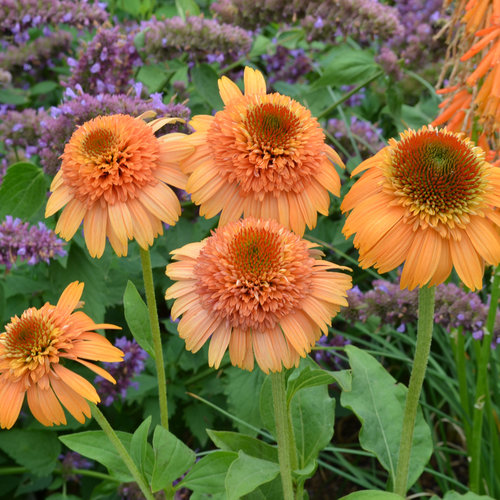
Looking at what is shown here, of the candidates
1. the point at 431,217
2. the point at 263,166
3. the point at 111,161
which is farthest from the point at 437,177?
the point at 111,161

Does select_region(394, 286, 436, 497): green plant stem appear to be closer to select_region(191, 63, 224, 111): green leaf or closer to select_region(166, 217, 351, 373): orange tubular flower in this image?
select_region(166, 217, 351, 373): orange tubular flower

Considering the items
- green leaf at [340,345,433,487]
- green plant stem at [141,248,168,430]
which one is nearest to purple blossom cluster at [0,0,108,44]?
green plant stem at [141,248,168,430]

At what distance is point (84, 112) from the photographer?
4.88ft

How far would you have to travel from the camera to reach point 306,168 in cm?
96

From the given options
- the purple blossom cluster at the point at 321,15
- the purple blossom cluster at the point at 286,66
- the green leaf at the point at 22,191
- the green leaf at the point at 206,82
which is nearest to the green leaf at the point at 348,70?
the purple blossom cluster at the point at 321,15

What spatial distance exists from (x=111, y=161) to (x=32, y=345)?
0.28 metres

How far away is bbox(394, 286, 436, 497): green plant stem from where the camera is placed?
95cm

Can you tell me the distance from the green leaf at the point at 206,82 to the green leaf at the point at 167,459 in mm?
1088

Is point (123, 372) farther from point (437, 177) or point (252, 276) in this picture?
point (437, 177)

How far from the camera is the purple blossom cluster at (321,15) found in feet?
6.70

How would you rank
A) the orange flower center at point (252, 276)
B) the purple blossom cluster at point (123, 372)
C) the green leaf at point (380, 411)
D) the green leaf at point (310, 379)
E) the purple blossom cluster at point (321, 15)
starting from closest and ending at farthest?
the orange flower center at point (252, 276) < the green leaf at point (310, 379) < the green leaf at point (380, 411) < the purple blossom cluster at point (123, 372) < the purple blossom cluster at point (321, 15)

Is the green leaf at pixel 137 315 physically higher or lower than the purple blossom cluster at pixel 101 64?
lower


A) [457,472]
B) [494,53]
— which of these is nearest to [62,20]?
[494,53]

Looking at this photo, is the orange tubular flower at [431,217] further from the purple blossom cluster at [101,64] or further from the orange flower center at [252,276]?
the purple blossom cluster at [101,64]
